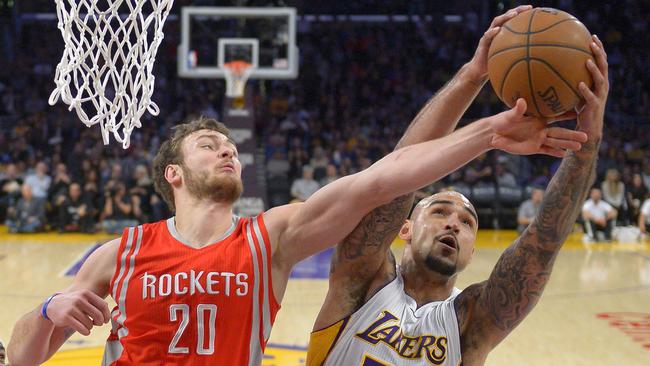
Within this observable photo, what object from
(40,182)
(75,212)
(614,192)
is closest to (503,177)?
(614,192)

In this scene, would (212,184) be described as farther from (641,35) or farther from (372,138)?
(641,35)

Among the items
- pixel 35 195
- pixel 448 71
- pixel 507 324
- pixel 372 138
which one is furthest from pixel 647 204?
pixel 507 324

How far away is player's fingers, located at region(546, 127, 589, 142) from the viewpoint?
213cm

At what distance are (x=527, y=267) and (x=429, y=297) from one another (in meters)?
0.43

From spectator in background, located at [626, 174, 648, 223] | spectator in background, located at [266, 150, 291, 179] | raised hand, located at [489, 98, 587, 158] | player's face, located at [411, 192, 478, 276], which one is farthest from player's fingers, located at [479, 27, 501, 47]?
spectator in background, located at [266, 150, 291, 179]

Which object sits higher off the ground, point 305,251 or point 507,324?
point 305,251

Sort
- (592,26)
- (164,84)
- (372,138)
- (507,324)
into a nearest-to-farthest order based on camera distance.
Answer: (507,324) < (372,138) < (164,84) < (592,26)

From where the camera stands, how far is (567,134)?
2.12 metres

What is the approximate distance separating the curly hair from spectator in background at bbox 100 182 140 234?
32.0ft

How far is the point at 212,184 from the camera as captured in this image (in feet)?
9.41

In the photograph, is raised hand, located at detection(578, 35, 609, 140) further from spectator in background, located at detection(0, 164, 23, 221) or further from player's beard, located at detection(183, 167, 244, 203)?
spectator in background, located at detection(0, 164, 23, 221)

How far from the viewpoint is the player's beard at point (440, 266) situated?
2.89 metres

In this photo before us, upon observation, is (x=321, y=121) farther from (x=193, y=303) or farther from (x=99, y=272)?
(x=193, y=303)

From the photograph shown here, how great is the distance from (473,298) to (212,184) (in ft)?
3.47
